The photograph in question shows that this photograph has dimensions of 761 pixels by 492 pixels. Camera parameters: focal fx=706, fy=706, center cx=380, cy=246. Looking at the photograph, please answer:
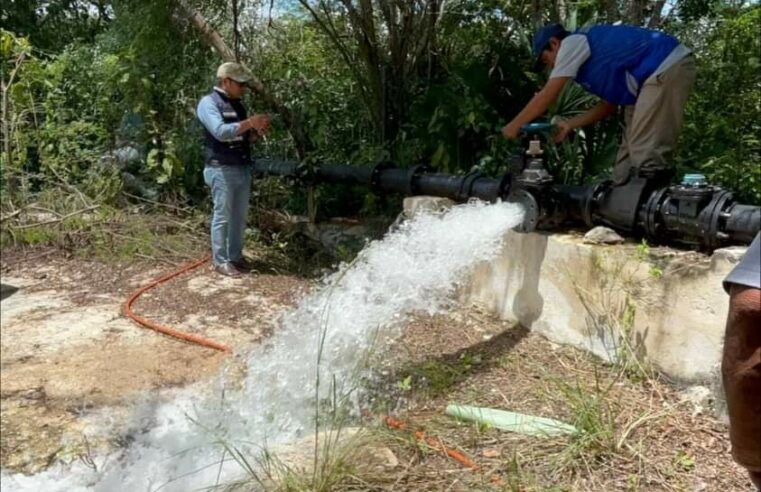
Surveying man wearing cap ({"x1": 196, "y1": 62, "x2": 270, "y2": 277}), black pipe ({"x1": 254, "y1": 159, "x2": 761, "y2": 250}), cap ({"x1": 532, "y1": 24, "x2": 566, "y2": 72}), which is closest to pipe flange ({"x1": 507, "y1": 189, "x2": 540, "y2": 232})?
black pipe ({"x1": 254, "y1": 159, "x2": 761, "y2": 250})

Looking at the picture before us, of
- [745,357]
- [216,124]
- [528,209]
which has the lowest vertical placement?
[528,209]

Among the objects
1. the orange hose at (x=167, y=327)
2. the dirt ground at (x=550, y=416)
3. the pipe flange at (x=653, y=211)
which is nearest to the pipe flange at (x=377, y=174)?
the dirt ground at (x=550, y=416)

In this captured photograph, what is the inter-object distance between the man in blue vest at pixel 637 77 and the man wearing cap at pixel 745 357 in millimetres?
2585

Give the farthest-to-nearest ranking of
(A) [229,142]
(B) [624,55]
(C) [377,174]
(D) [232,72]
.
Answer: (C) [377,174] → (A) [229,142] → (D) [232,72] → (B) [624,55]

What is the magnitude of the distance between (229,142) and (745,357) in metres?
3.94

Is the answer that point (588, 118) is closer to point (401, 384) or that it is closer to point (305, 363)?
point (401, 384)

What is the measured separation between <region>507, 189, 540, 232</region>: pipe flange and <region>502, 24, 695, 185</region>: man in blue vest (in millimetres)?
337

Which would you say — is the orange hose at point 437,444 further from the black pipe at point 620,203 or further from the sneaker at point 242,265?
the black pipe at point 620,203

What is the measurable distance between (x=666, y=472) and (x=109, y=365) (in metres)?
1.92

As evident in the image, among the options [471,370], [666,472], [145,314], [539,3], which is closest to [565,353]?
[471,370]

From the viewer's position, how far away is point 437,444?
2561mm

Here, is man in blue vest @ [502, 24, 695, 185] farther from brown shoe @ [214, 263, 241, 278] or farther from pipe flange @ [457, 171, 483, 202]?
brown shoe @ [214, 263, 241, 278]

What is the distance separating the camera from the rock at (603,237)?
3.31 meters

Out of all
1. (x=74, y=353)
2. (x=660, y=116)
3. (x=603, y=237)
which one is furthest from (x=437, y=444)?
(x=660, y=116)
